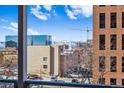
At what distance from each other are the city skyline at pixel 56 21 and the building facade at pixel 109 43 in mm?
854

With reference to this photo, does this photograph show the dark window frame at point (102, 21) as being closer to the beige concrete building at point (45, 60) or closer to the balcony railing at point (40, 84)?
the beige concrete building at point (45, 60)

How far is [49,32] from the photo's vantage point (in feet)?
26.9

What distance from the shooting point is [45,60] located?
679 centimetres

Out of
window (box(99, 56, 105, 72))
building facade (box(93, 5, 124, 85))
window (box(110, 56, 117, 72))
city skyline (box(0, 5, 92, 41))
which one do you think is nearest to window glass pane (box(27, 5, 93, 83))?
city skyline (box(0, 5, 92, 41))

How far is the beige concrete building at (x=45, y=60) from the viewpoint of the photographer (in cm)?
615

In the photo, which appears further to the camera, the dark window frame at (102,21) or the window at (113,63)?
the dark window frame at (102,21)

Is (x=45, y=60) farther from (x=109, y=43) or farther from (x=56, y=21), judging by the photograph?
(x=109, y=43)

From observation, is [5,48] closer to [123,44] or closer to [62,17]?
[62,17]

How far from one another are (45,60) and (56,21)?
95.4 inches

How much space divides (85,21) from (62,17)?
0.71m

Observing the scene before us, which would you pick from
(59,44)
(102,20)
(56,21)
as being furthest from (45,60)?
(102,20)

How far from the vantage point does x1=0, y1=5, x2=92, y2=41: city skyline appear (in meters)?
7.61

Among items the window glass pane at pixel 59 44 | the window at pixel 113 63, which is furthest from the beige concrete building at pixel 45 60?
the window at pixel 113 63
